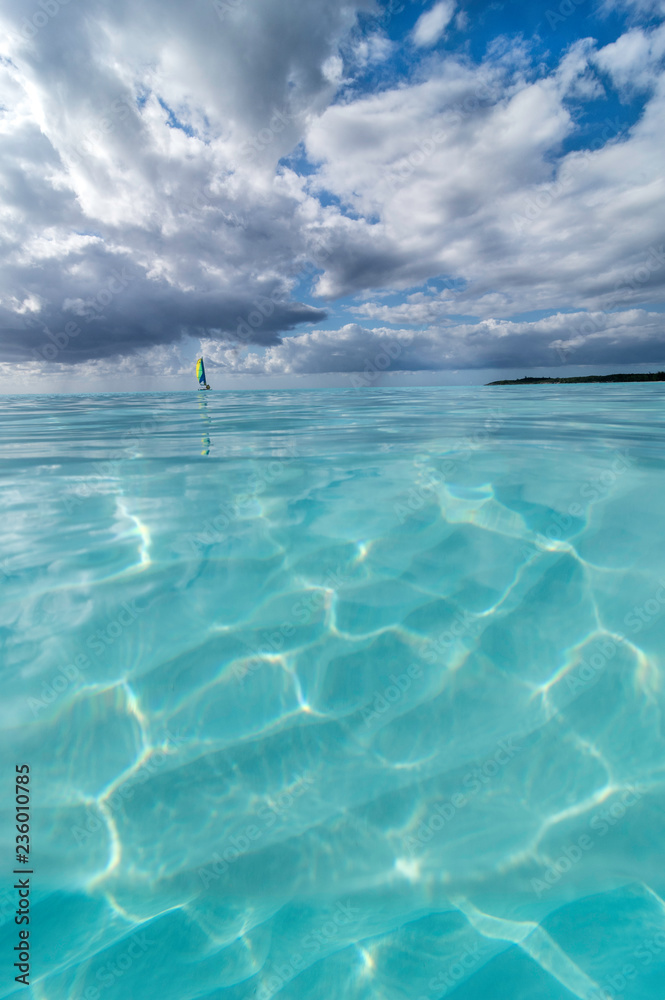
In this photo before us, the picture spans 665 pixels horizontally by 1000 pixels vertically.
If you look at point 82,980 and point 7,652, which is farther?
point 7,652

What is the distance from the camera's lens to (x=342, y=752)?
2299 millimetres

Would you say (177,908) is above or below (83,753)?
below

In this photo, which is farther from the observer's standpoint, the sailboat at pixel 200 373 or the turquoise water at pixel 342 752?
the sailboat at pixel 200 373

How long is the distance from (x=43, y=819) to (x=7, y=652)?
99 cm

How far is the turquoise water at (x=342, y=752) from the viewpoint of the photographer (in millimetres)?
1755

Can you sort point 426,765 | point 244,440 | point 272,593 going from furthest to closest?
point 244,440 < point 272,593 < point 426,765

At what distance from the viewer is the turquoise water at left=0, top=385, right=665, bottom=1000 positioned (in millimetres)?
1755

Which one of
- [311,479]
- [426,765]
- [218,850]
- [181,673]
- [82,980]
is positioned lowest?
[82,980]

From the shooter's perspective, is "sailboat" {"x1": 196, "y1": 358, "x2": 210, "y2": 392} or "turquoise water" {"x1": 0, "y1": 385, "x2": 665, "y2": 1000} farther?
"sailboat" {"x1": 196, "y1": 358, "x2": 210, "y2": 392}

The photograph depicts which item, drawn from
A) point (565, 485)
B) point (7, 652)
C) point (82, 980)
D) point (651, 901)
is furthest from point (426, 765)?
point (565, 485)

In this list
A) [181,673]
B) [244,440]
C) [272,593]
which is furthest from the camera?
[244,440]

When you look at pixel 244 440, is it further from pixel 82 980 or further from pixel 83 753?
pixel 82 980

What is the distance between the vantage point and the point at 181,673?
255 centimetres

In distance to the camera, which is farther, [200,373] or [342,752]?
[200,373]
